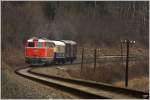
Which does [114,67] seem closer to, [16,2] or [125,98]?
[16,2]

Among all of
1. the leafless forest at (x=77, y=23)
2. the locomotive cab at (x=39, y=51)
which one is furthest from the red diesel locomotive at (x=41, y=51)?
the leafless forest at (x=77, y=23)

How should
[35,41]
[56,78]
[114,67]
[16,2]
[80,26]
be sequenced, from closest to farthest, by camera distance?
[56,78] → [35,41] → [114,67] → [16,2] → [80,26]

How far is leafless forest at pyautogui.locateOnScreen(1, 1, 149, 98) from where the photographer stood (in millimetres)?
49250

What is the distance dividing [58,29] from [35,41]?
25.2 metres

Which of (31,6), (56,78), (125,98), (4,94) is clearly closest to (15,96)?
(4,94)

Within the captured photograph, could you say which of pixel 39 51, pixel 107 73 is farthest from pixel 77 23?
pixel 107 73

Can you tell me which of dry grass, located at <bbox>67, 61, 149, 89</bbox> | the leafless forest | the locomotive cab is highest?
the leafless forest

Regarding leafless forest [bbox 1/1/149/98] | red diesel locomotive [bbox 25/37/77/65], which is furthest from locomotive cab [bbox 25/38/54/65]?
leafless forest [bbox 1/1/149/98]

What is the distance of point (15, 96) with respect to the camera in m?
12.2

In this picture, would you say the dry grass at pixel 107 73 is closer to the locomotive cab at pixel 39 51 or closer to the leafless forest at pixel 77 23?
the leafless forest at pixel 77 23

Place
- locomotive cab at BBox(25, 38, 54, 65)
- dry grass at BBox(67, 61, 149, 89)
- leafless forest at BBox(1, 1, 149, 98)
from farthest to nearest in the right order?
leafless forest at BBox(1, 1, 149, 98) < locomotive cab at BBox(25, 38, 54, 65) < dry grass at BBox(67, 61, 149, 89)

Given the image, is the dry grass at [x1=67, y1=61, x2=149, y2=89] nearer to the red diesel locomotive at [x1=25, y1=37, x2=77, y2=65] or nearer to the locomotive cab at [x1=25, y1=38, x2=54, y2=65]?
the red diesel locomotive at [x1=25, y1=37, x2=77, y2=65]

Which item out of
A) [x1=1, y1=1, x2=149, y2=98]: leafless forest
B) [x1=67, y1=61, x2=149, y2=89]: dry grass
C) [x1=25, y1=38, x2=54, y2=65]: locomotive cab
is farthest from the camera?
[x1=1, y1=1, x2=149, y2=98]: leafless forest

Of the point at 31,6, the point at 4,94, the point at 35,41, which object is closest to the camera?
the point at 4,94
